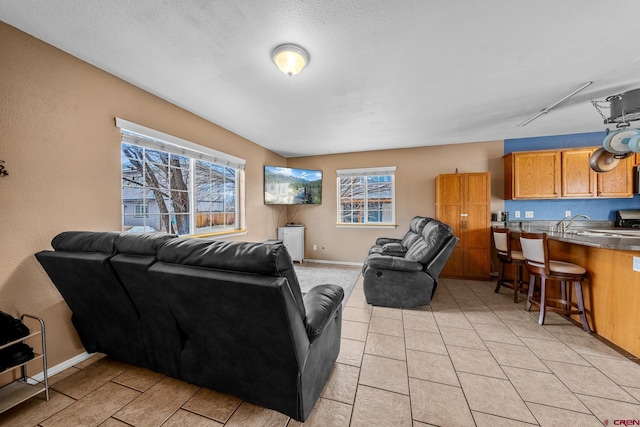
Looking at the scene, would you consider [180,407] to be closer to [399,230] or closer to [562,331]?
[562,331]

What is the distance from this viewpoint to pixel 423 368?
1.80 m

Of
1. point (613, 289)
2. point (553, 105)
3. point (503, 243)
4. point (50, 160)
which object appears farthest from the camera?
point (503, 243)

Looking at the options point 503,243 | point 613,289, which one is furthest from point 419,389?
point 503,243

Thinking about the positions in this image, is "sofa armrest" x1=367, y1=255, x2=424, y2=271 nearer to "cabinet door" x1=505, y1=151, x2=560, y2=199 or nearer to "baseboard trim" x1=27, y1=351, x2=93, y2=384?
"cabinet door" x1=505, y1=151, x2=560, y2=199

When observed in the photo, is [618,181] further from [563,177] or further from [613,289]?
[613,289]

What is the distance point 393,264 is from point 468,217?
211 centimetres

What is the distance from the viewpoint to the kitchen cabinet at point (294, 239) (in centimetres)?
508

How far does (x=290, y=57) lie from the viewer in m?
1.84

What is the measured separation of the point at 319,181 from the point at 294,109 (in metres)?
2.40

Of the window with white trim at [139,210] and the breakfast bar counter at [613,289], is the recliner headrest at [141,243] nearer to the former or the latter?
the window with white trim at [139,210]

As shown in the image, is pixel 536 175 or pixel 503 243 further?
pixel 536 175

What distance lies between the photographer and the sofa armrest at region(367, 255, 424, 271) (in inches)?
110

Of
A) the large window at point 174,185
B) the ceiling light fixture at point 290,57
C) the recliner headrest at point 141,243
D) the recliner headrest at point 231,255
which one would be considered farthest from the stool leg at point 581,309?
the large window at point 174,185

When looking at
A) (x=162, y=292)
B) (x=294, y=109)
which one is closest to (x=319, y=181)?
(x=294, y=109)
